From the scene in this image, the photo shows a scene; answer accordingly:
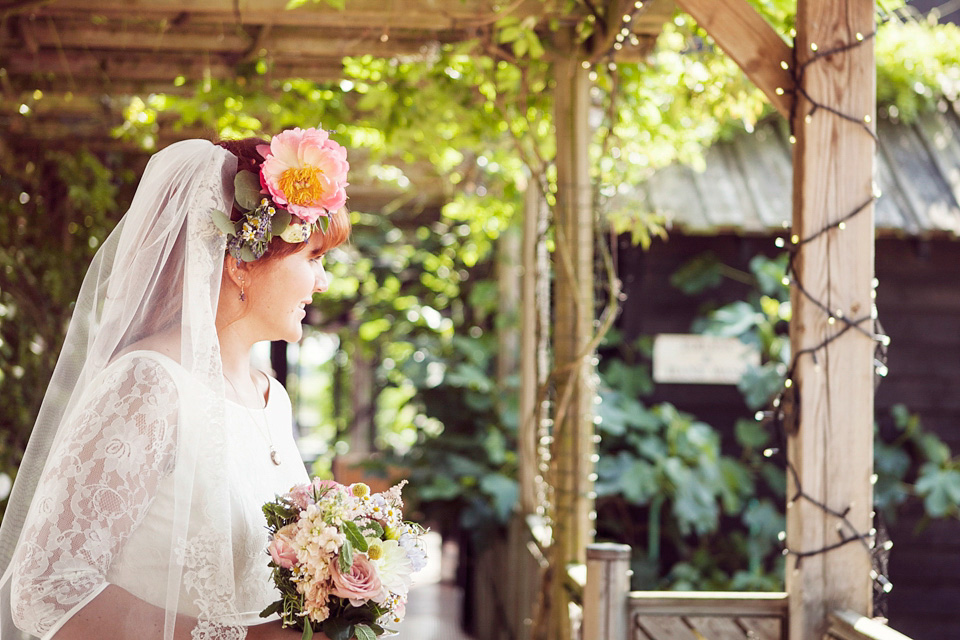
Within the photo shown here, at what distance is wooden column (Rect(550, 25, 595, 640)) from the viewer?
3.19 m

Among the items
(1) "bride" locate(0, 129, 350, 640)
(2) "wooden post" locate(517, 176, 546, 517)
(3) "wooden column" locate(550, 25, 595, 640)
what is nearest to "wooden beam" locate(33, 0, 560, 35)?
(3) "wooden column" locate(550, 25, 595, 640)

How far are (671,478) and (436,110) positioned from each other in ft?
7.67

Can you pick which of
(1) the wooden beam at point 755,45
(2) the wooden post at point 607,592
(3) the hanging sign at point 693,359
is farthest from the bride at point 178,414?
(3) the hanging sign at point 693,359

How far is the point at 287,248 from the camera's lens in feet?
5.40

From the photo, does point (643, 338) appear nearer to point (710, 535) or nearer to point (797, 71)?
point (710, 535)

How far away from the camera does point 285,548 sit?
1440mm

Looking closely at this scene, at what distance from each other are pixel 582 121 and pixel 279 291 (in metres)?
1.86

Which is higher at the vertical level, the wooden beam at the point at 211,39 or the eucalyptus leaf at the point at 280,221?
the wooden beam at the point at 211,39

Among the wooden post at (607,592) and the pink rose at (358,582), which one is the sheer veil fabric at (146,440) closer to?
the pink rose at (358,582)

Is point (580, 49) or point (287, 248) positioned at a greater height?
point (580, 49)

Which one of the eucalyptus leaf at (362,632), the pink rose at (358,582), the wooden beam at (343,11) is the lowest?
the eucalyptus leaf at (362,632)

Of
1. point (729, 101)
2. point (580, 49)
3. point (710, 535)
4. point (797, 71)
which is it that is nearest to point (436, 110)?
point (580, 49)

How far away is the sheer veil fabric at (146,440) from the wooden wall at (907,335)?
401 centimetres

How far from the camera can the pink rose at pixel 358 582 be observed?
141 centimetres
